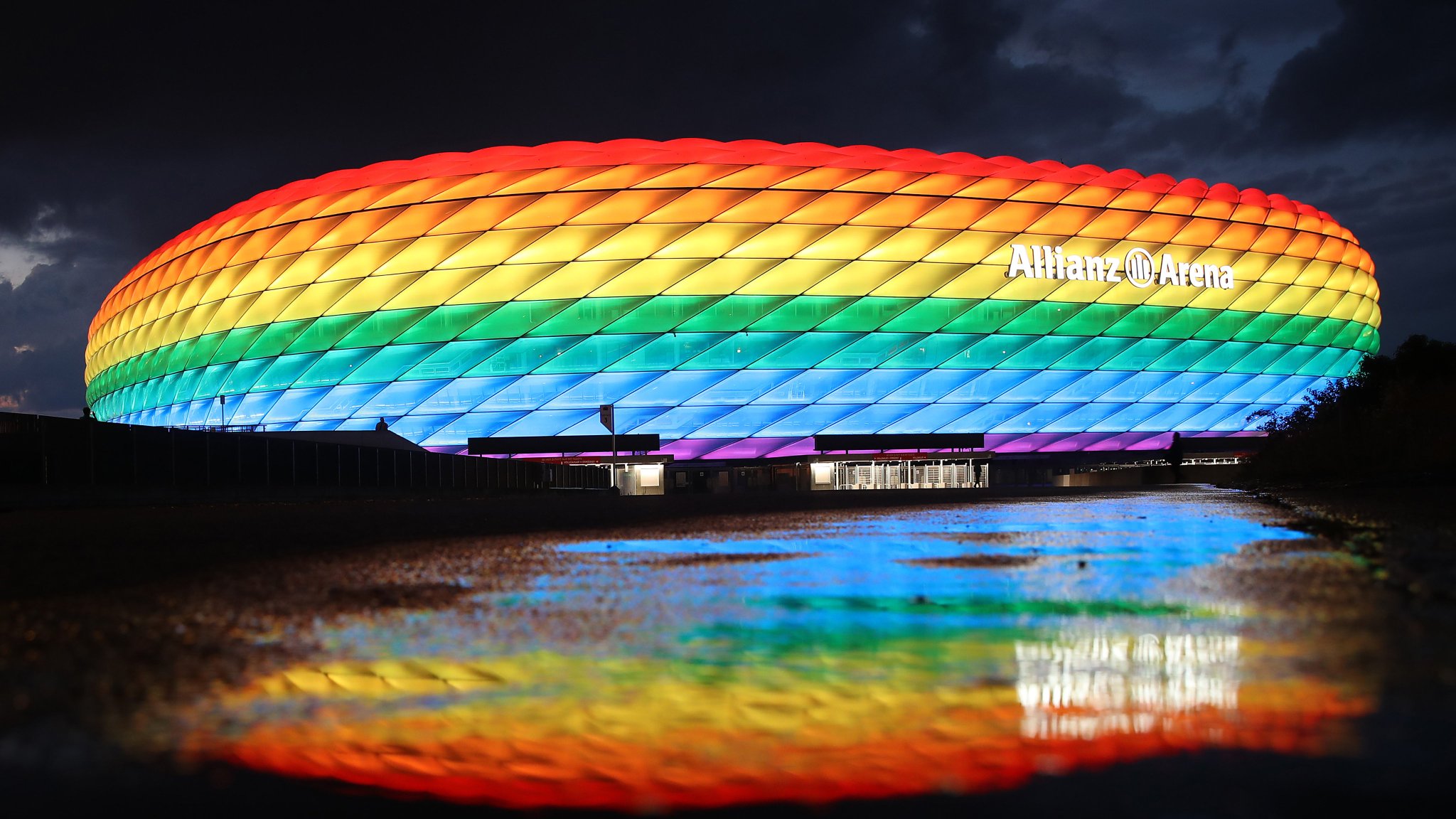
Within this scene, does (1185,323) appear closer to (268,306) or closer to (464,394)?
(464,394)

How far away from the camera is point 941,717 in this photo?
5.89ft

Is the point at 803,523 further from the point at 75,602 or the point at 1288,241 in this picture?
the point at 1288,241

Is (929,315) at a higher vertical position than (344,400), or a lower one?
higher

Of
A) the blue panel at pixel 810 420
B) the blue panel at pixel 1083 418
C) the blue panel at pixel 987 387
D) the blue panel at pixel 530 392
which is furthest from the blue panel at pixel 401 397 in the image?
the blue panel at pixel 1083 418

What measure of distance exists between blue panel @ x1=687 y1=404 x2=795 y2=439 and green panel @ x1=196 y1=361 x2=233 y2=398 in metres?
16.6

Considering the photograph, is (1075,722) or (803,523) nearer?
(1075,722)

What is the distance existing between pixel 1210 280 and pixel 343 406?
30815 millimetres

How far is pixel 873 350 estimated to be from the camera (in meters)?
39.2

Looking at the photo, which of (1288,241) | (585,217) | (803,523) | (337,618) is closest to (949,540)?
(803,523)

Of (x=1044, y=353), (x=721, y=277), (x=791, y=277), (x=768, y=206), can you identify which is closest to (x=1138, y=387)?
(x=1044, y=353)

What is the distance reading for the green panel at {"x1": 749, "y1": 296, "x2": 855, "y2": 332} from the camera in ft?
125

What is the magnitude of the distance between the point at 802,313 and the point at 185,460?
2458 centimetres

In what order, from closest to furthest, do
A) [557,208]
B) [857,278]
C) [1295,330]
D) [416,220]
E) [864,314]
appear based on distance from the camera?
[557,208], [416,220], [857,278], [864,314], [1295,330]

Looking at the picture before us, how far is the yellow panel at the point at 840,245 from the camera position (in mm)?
37500
